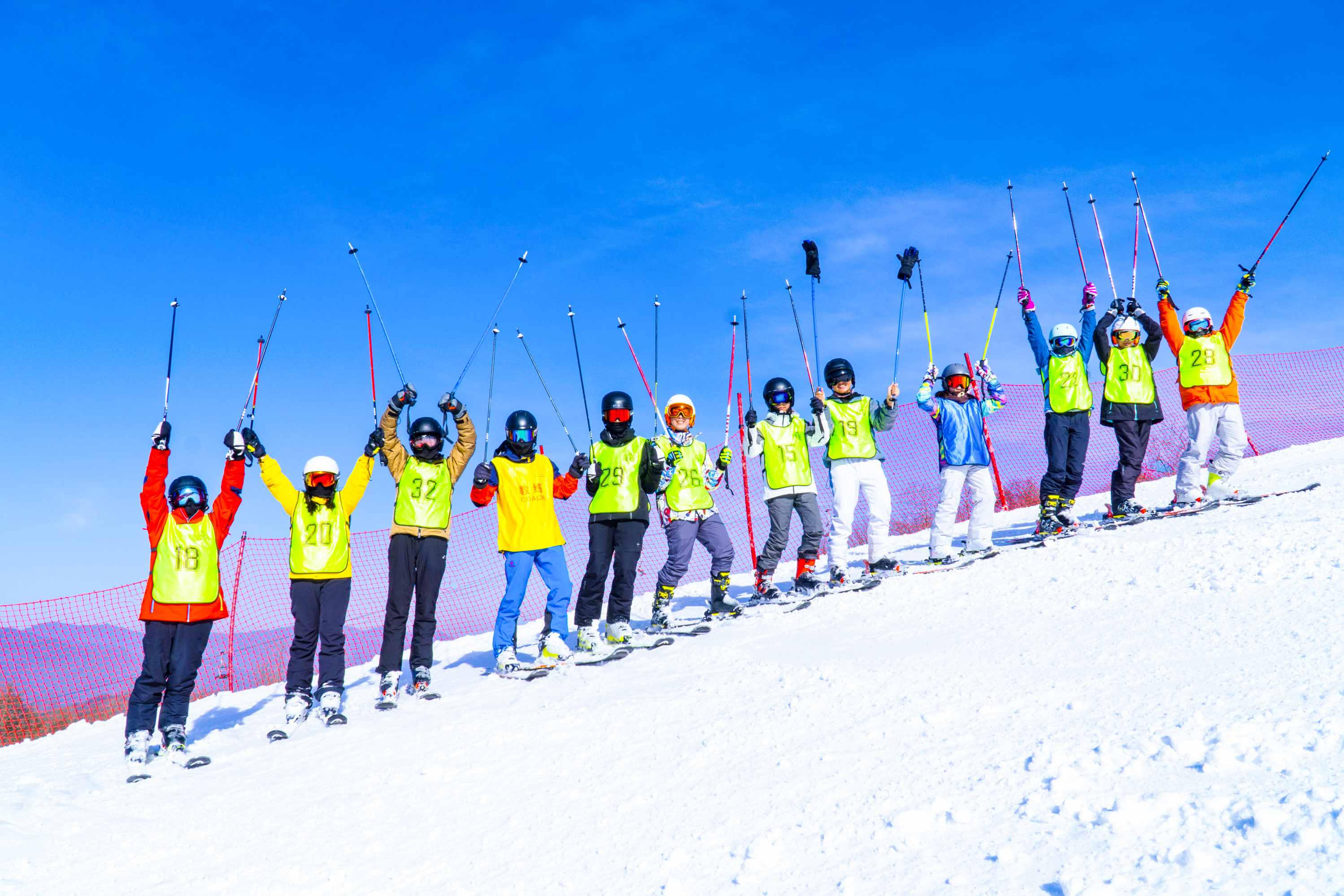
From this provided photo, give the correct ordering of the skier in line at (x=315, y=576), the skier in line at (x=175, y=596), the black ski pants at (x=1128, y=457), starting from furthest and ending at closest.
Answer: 1. the black ski pants at (x=1128, y=457)
2. the skier in line at (x=315, y=576)
3. the skier in line at (x=175, y=596)

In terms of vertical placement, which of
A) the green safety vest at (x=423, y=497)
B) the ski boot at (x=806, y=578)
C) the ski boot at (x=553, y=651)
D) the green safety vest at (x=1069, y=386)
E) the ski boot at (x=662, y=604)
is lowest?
the ski boot at (x=553, y=651)

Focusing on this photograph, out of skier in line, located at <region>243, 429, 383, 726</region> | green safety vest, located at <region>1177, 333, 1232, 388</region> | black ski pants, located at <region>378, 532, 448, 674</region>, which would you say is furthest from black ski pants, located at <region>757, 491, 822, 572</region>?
green safety vest, located at <region>1177, 333, 1232, 388</region>

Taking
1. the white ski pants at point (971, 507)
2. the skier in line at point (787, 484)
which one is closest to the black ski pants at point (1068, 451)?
the white ski pants at point (971, 507)

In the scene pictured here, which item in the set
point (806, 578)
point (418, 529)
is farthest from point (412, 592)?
point (806, 578)

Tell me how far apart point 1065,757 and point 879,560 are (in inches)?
194

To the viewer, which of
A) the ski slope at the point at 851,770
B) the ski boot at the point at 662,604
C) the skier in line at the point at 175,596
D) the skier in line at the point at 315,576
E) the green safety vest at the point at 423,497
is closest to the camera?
the ski slope at the point at 851,770

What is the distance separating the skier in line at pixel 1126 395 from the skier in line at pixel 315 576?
6985 mm

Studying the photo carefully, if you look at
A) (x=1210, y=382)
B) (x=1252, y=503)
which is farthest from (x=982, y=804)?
(x=1210, y=382)

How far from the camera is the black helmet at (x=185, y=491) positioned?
592 cm

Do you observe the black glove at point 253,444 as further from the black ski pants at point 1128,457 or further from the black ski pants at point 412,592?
the black ski pants at point 1128,457

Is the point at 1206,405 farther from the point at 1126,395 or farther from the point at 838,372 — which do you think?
the point at 838,372

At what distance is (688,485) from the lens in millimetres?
7426

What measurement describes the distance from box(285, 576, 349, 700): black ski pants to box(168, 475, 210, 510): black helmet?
0.84 meters

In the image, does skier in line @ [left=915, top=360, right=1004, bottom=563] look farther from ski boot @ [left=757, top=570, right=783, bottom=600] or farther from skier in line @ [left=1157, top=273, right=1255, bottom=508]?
skier in line @ [left=1157, top=273, right=1255, bottom=508]
